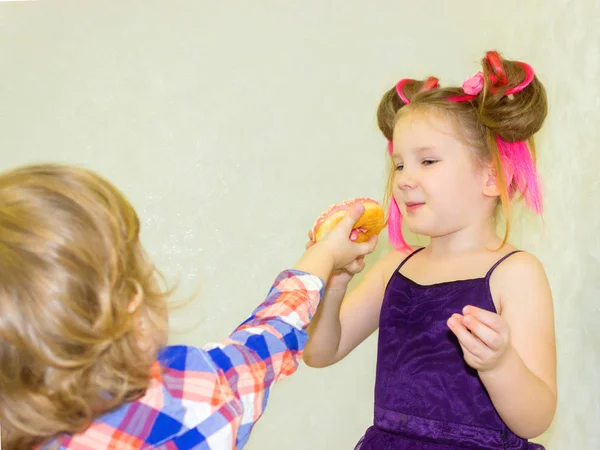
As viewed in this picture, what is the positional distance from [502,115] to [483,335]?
0.29 m

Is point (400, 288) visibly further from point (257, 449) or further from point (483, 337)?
point (257, 449)

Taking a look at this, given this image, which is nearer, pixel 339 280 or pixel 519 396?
pixel 519 396

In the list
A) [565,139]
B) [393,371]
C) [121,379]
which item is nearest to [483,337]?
[393,371]

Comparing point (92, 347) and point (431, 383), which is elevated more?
point (92, 347)

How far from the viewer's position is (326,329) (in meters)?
1.01

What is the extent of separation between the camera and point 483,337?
782 mm

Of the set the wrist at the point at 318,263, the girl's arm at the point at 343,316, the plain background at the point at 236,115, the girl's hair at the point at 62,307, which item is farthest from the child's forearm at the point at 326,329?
the plain background at the point at 236,115

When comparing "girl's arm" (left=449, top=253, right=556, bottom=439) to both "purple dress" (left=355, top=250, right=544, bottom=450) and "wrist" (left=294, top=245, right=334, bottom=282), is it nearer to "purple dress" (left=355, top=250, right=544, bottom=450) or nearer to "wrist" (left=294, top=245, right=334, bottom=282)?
"purple dress" (left=355, top=250, right=544, bottom=450)

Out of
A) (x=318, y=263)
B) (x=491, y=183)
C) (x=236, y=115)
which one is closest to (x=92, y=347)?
(x=318, y=263)

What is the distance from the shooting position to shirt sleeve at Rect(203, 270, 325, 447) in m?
0.72

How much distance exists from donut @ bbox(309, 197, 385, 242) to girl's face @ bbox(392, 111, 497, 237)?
0.13 ft

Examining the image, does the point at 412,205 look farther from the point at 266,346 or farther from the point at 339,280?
the point at 266,346

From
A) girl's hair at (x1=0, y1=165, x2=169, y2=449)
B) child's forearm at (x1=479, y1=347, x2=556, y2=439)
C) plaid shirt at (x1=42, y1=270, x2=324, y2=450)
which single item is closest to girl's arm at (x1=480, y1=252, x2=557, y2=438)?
child's forearm at (x1=479, y1=347, x2=556, y2=439)

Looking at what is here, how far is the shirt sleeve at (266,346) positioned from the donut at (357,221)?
122mm
